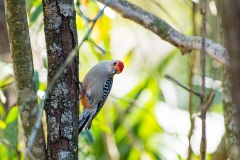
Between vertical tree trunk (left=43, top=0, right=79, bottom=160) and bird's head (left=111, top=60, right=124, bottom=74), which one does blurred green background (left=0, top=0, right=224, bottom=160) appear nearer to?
bird's head (left=111, top=60, right=124, bottom=74)

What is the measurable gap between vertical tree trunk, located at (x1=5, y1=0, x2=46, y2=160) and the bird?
172cm

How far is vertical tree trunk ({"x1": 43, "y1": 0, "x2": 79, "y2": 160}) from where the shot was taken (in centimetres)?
223

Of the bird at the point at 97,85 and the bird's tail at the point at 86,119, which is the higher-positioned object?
the bird at the point at 97,85

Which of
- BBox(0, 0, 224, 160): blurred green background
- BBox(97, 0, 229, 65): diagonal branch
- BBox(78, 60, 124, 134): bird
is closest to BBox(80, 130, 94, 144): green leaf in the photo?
BBox(0, 0, 224, 160): blurred green background

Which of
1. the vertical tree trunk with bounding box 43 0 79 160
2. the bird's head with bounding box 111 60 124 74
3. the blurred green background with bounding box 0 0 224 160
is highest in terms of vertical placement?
the vertical tree trunk with bounding box 43 0 79 160

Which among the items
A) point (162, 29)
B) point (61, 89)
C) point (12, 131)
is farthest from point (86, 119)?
point (61, 89)

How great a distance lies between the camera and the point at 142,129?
5.46 m

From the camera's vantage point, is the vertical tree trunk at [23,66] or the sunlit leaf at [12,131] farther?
the sunlit leaf at [12,131]

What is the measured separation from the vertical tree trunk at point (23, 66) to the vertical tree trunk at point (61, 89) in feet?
0.18

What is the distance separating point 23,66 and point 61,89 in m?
0.17

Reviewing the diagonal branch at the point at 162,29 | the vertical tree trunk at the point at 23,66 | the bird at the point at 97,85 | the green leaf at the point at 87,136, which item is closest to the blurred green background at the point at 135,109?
the green leaf at the point at 87,136

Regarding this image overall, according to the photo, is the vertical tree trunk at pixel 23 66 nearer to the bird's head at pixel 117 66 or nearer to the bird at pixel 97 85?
the bird at pixel 97 85

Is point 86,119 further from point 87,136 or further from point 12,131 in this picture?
point 12,131

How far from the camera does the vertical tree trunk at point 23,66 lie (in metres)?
2.19
